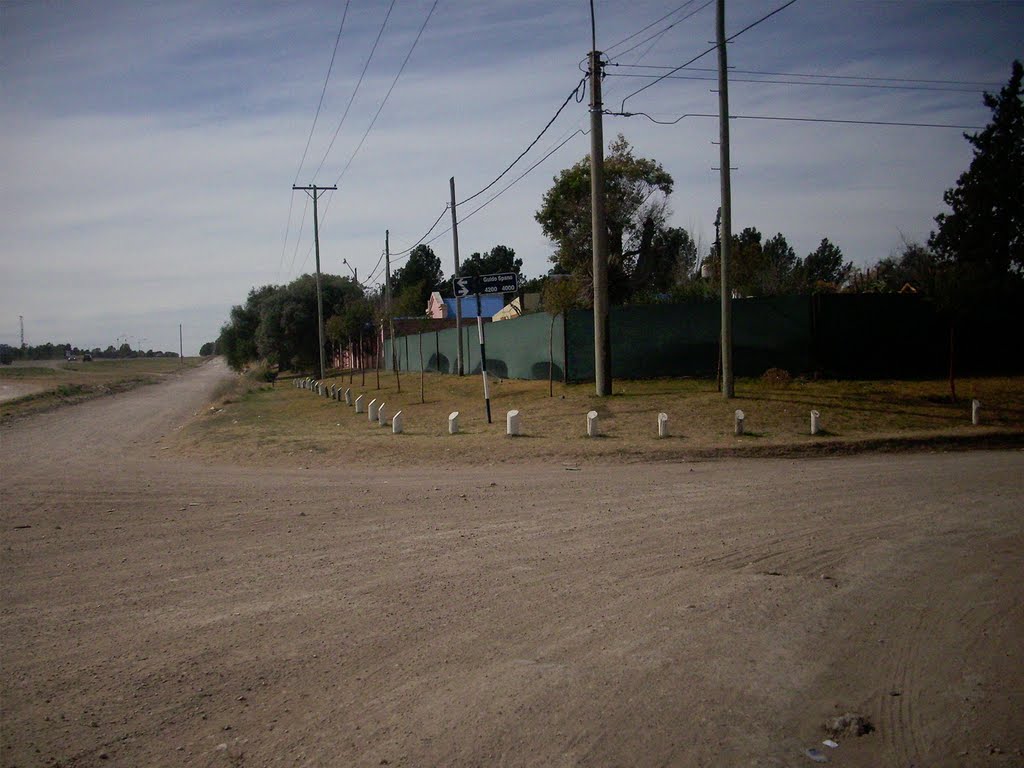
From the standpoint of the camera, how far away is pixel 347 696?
4.52 metres

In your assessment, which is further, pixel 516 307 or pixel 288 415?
pixel 516 307

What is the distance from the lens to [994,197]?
36844 mm

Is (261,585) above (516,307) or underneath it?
underneath

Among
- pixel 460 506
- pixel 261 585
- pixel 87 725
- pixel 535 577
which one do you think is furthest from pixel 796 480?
pixel 87 725

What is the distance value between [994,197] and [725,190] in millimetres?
24937

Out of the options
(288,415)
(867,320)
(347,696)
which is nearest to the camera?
(347,696)

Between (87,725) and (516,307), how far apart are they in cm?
4178

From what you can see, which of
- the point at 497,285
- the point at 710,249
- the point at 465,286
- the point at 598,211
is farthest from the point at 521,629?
the point at 710,249

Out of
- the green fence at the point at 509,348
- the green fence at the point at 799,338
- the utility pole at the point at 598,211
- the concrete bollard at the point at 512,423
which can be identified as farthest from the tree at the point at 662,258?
the concrete bollard at the point at 512,423

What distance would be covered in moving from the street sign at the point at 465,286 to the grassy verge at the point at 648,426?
10.0 feet

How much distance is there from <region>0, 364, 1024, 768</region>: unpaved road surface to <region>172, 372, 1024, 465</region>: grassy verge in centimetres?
456

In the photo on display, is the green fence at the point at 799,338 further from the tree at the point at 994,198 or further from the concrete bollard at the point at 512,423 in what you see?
the tree at the point at 994,198

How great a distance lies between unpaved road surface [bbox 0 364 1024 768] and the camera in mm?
4062

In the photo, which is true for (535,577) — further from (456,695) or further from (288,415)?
(288,415)
